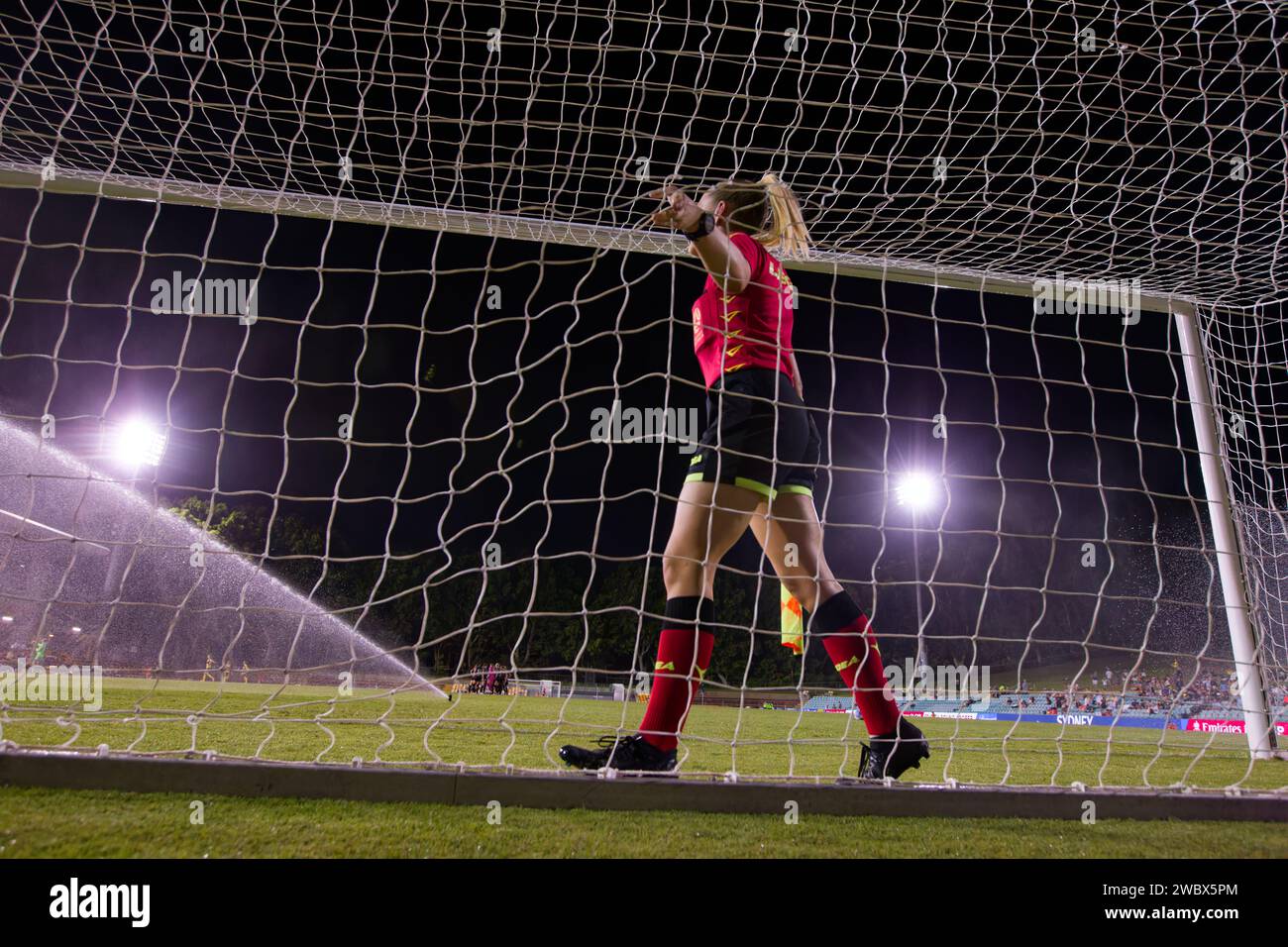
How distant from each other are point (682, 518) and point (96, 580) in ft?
84.6

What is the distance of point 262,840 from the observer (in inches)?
58.7

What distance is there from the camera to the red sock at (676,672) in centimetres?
217

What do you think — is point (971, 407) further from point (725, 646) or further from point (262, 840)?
point (262, 840)

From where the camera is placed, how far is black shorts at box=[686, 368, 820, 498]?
2.36 meters

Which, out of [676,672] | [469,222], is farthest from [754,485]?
[469,222]

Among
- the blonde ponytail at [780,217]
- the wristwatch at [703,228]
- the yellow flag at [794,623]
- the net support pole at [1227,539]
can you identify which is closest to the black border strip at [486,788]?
the yellow flag at [794,623]

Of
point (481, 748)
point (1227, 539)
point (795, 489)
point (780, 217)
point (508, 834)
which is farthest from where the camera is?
point (1227, 539)

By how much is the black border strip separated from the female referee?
24cm

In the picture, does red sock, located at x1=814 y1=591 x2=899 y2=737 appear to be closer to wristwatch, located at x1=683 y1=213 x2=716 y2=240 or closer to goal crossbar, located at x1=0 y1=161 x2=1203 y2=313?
wristwatch, located at x1=683 y1=213 x2=716 y2=240

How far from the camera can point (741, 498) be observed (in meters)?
2.37

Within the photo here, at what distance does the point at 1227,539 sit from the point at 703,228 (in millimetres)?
4109

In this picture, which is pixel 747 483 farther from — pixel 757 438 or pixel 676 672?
pixel 676 672

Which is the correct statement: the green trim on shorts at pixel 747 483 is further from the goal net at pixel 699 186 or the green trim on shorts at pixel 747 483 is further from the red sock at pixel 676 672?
the red sock at pixel 676 672
